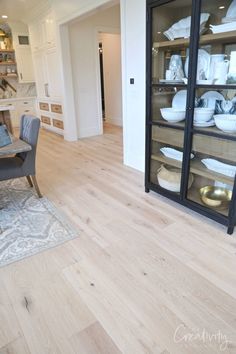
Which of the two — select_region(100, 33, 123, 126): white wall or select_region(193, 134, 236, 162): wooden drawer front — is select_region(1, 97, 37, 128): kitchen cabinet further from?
select_region(193, 134, 236, 162): wooden drawer front

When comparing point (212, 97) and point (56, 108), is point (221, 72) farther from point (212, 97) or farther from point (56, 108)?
point (56, 108)

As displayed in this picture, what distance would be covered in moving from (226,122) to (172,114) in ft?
1.79

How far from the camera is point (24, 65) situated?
21.5 ft

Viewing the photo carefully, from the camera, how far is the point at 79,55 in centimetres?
491

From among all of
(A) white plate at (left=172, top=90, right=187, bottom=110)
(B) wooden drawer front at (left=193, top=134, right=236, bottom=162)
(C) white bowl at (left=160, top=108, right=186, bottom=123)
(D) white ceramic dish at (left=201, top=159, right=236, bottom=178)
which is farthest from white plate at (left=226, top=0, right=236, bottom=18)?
(D) white ceramic dish at (left=201, top=159, right=236, bottom=178)

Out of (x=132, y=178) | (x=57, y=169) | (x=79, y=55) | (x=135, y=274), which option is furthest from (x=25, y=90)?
(x=135, y=274)

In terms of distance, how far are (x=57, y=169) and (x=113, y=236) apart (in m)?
1.86

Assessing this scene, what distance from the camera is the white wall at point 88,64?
481cm

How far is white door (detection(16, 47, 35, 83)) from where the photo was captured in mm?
6453

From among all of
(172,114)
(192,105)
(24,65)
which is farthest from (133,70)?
(24,65)

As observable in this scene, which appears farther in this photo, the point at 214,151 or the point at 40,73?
the point at 40,73

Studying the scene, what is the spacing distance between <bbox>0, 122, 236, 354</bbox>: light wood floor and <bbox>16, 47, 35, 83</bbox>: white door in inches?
211

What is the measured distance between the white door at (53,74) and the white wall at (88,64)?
1.24 ft

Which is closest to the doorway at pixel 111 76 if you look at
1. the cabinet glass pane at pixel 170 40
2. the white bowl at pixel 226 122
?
the cabinet glass pane at pixel 170 40
